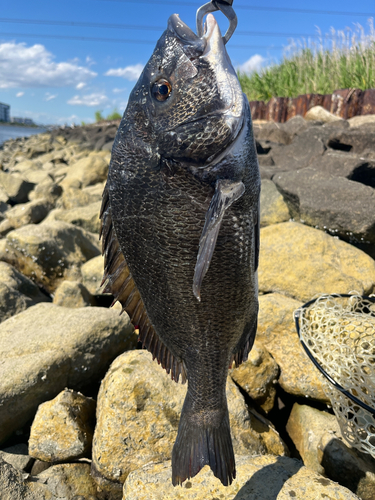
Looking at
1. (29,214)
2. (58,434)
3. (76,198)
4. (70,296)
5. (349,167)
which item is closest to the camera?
(58,434)

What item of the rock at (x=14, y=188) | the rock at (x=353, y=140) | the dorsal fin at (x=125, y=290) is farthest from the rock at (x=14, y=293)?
the rock at (x=14, y=188)

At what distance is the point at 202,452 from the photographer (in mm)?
1699

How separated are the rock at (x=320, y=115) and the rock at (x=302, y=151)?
224 cm

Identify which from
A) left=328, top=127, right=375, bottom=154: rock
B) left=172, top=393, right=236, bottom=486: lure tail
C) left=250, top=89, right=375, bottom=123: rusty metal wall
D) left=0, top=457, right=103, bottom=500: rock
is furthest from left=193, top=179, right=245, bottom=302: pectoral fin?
left=250, top=89, right=375, bottom=123: rusty metal wall

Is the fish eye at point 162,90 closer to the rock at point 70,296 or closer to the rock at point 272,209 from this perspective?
the rock at point 70,296

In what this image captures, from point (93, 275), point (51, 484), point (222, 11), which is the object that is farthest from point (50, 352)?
point (222, 11)

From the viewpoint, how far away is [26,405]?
121 inches

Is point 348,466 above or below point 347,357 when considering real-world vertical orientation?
below

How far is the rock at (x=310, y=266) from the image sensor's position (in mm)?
4086

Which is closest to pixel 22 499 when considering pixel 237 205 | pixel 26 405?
pixel 26 405

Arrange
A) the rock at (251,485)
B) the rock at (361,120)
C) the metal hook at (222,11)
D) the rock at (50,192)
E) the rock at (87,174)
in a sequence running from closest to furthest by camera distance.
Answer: the metal hook at (222,11)
the rock at (251,485)
the rock at (361,120)
the rock at (50,192)
the rock at (87,174)

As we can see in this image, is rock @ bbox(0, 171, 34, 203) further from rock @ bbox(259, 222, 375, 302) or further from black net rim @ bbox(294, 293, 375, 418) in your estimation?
black net rim @ bbox(294, 293, 375, 418)

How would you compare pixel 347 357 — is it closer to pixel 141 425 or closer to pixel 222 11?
pixel 141 425

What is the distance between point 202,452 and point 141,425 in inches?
46.1
